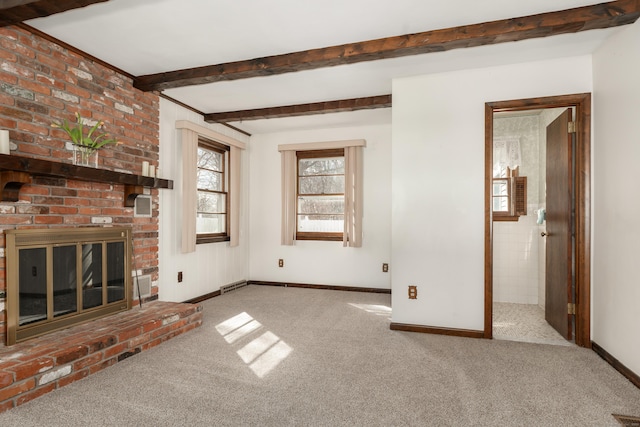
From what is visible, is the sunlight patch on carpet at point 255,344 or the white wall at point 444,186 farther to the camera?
the white wall at point 444,186

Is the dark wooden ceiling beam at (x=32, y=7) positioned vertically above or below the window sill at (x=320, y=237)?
above

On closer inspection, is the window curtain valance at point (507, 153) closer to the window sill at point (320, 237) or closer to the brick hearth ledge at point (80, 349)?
the window sill at point (320, 237)

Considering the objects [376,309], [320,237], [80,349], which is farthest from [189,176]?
[376,309]

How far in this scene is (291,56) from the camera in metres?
3.00

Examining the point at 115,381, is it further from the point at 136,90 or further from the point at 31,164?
the point at 136,90

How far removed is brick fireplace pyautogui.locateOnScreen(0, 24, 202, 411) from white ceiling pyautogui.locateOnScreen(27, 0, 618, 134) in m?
0.23

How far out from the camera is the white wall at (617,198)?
2350mm

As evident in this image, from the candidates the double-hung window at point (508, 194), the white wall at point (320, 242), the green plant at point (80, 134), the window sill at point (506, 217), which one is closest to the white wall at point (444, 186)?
the double-hung window at point (508, 194)

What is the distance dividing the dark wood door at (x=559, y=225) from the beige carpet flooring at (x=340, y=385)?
1.54 feet

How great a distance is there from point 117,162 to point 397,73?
269 centimetres

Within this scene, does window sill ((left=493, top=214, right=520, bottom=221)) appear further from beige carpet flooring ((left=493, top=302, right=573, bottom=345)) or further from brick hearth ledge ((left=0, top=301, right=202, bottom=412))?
brick hearth ledge ((left=0, top=301, right=202, bottom=412))

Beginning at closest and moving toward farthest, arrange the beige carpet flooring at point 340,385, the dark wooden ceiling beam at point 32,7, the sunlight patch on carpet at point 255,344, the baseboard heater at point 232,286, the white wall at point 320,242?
1. the beige carpet flooring at point 340,385
2. the dark wooden ceiling beam at point 32,7
3. the sunlight patch on carpet at point 255,344
4. the baseboard heater at point 232,286
5. the white wall at point 320,242

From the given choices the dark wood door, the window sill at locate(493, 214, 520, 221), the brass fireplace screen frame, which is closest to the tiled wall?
the window sill at locate(493, 214, 520, 221)

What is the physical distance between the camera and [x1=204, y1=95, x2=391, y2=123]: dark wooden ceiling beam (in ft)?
13.4
